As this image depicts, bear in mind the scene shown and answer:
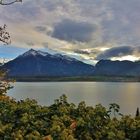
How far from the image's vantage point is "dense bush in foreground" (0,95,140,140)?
9750 mm

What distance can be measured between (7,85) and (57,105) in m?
6.69

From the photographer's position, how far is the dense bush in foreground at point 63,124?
9750 mm

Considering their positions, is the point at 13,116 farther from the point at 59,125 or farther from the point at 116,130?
the point at 116,130

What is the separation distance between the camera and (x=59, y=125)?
1022 cm

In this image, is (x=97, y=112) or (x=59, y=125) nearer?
(x=59, y=125)

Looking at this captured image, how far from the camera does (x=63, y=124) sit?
1030 cm

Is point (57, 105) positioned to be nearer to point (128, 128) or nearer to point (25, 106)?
point (25, 106)

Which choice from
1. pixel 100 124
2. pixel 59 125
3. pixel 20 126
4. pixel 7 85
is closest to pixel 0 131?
pixel 20 126

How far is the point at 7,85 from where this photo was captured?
18609mm

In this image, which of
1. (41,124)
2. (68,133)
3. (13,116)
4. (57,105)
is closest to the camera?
(68,133)

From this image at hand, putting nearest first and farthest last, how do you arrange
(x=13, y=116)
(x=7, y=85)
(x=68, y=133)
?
(x=68, y=133) → (x=13, y=116) → (x=7, y=85)

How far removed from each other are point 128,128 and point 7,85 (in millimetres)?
8997

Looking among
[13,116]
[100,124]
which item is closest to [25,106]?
[13,116]

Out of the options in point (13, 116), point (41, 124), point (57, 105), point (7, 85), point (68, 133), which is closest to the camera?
point (68, 133)
